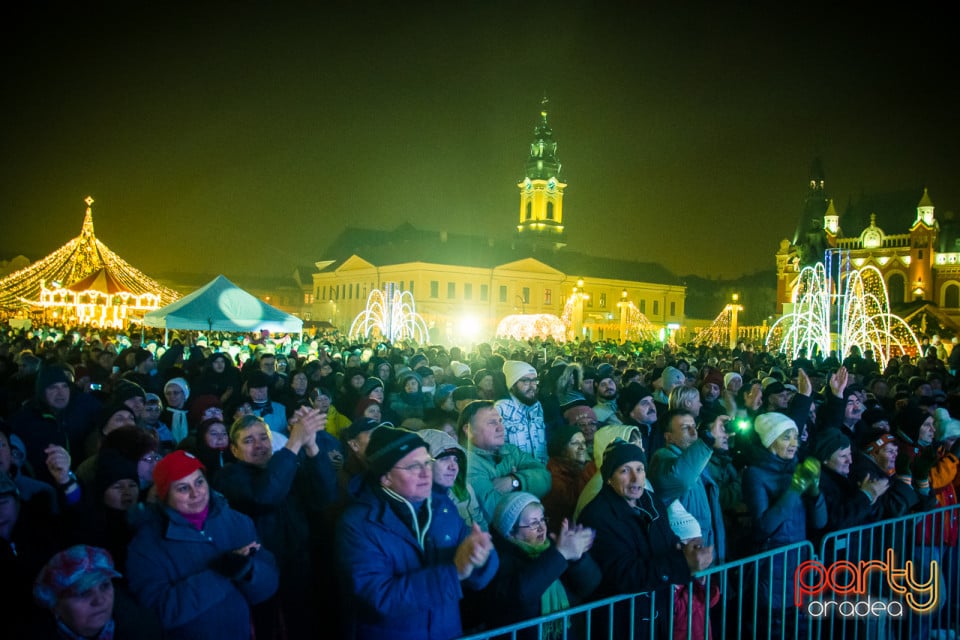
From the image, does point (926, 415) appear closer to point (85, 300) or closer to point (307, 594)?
point (307, 594)

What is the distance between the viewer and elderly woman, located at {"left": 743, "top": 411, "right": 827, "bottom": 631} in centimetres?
433

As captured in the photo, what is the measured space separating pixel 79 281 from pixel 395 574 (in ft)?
109

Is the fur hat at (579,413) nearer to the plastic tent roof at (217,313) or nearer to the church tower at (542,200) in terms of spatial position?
the plastic tent roof at (217,313)

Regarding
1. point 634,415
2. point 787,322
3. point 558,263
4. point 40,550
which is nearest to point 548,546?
point 40,550

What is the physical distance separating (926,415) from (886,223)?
9808 cm

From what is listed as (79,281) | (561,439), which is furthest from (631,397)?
(79,281)

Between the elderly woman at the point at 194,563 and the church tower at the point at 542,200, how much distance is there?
9019cm

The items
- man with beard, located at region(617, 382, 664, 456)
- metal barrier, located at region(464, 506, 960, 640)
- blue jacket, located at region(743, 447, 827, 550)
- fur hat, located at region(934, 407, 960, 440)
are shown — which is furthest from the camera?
fur hat, located at region(934, 407, 960, 440)

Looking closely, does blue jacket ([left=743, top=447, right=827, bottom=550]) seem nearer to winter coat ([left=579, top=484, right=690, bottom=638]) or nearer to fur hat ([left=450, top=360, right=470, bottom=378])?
winter coat ([left=579, top=484, right=690, bottom=638])

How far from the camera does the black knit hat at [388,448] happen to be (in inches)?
124

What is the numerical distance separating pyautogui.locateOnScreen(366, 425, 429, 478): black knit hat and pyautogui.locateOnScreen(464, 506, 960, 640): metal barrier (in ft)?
3.90

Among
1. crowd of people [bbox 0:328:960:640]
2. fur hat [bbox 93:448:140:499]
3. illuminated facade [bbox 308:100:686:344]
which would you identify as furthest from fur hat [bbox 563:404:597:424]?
illuminated facade [bbox 308:100:686:344]

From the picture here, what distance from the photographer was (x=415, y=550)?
313cm

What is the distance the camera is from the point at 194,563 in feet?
10.3
